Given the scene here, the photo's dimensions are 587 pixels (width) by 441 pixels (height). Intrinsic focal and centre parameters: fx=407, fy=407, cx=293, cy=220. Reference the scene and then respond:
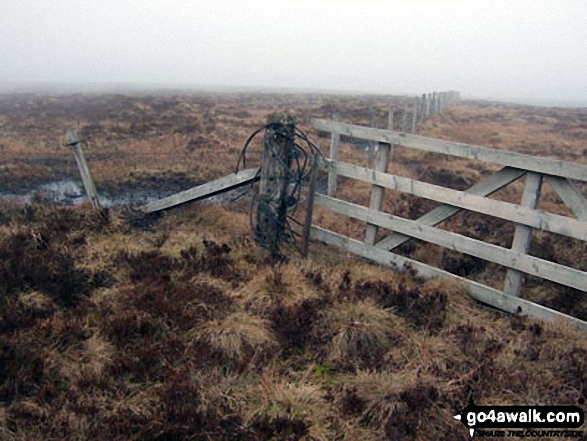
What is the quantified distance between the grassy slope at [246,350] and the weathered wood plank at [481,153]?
164cm

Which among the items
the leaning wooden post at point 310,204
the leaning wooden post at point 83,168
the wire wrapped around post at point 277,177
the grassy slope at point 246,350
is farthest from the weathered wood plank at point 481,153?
the leaning wooden post at point 83,168

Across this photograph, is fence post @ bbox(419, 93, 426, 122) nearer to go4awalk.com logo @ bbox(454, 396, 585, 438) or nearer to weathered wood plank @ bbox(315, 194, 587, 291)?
weathered wood plank @ bbox(315, 194, 587, 291)

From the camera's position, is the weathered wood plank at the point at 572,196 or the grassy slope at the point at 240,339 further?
the weathered wood plank at the point at 572,196

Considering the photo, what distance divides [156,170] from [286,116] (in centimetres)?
674

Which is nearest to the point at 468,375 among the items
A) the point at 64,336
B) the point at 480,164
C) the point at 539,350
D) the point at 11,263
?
the point at 539,350

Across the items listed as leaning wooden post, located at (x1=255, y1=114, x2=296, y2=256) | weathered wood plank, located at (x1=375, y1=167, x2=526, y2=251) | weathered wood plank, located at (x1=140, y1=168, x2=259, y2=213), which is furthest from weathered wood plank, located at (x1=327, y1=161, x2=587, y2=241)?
weathered wood plank, located at (x1=140, y1=168, x2=259, y2=213)

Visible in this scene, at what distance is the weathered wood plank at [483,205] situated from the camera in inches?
167

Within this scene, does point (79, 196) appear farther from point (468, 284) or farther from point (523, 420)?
point (523, 420)

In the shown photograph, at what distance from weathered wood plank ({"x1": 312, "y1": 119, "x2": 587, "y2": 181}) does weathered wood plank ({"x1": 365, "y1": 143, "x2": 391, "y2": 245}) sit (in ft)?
0.66

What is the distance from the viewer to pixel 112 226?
268 inches

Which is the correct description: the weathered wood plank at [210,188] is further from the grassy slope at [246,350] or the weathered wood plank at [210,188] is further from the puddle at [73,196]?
the puddle at [73,196]

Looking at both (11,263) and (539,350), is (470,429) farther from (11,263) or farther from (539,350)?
(11,263)

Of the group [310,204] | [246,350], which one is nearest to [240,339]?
[246,350]

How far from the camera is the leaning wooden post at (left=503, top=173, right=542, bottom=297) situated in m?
4.39
